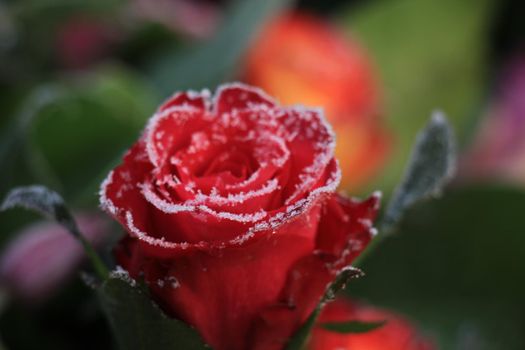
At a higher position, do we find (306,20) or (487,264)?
(306,20)

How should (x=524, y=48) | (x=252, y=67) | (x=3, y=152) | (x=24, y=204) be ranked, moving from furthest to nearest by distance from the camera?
(x=524, y=48), (x=252, y=67), (x=3, y=152), (x=24, y=204)

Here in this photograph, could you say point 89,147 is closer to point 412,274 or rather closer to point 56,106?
point 56,106

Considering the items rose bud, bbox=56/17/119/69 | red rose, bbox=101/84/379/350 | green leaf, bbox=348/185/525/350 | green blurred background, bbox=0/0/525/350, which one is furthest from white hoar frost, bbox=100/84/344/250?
rose bud, bbox=56/17/119/69

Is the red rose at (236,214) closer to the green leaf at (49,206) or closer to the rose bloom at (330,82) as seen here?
the green leaf at (49,206)

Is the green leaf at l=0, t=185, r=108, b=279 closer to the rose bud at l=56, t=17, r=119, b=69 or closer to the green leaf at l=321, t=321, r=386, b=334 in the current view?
the green leaf at l=321, t=321, r=386, b=334

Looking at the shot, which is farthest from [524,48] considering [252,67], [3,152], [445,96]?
[3,152]

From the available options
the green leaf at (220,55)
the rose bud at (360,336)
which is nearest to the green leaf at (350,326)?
the rose bud at (360,336)

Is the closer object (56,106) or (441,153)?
(441,153)
